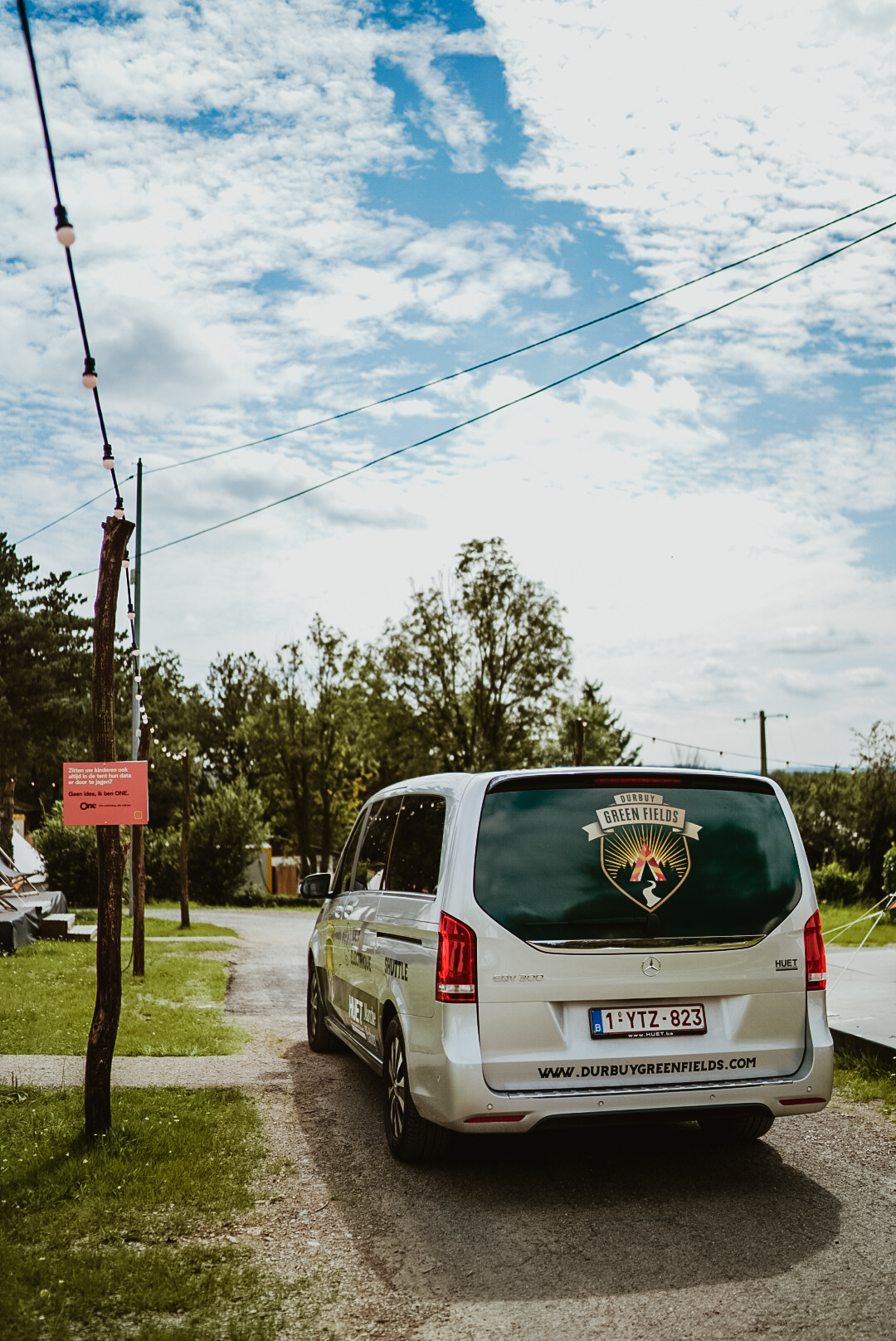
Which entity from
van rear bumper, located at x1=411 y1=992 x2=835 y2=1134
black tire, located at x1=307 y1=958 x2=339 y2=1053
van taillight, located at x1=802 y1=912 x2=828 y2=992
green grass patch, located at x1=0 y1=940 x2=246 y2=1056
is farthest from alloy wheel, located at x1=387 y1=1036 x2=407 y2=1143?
green grass patch, located at x1=0 y1=940 x2=246 y2=1056

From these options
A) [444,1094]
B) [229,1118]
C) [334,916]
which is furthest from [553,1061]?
[334,916]

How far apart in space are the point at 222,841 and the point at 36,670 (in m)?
9.03

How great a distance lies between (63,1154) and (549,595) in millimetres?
44581

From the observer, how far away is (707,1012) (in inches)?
213

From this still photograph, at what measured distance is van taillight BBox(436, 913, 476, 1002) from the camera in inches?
206

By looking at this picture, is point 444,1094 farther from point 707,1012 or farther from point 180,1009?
point 180,1009

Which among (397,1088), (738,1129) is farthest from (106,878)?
(738,1129)

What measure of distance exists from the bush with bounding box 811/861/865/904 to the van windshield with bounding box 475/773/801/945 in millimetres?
24422

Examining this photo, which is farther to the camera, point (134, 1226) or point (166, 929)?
point (166, 929)

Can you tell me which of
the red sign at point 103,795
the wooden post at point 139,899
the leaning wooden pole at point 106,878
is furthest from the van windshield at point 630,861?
the wooden post at point 139,899

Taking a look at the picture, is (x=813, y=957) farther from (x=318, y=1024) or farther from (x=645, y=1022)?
(x=318, y=1024)

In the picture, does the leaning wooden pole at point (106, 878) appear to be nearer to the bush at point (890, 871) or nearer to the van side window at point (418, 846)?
the van side window at point (418, 846)

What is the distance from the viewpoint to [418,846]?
247 inches

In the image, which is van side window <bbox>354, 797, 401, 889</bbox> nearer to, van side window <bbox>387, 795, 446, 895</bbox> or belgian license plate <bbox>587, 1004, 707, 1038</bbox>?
van side window <bbox>387, 795, 446, 895</bbox>
